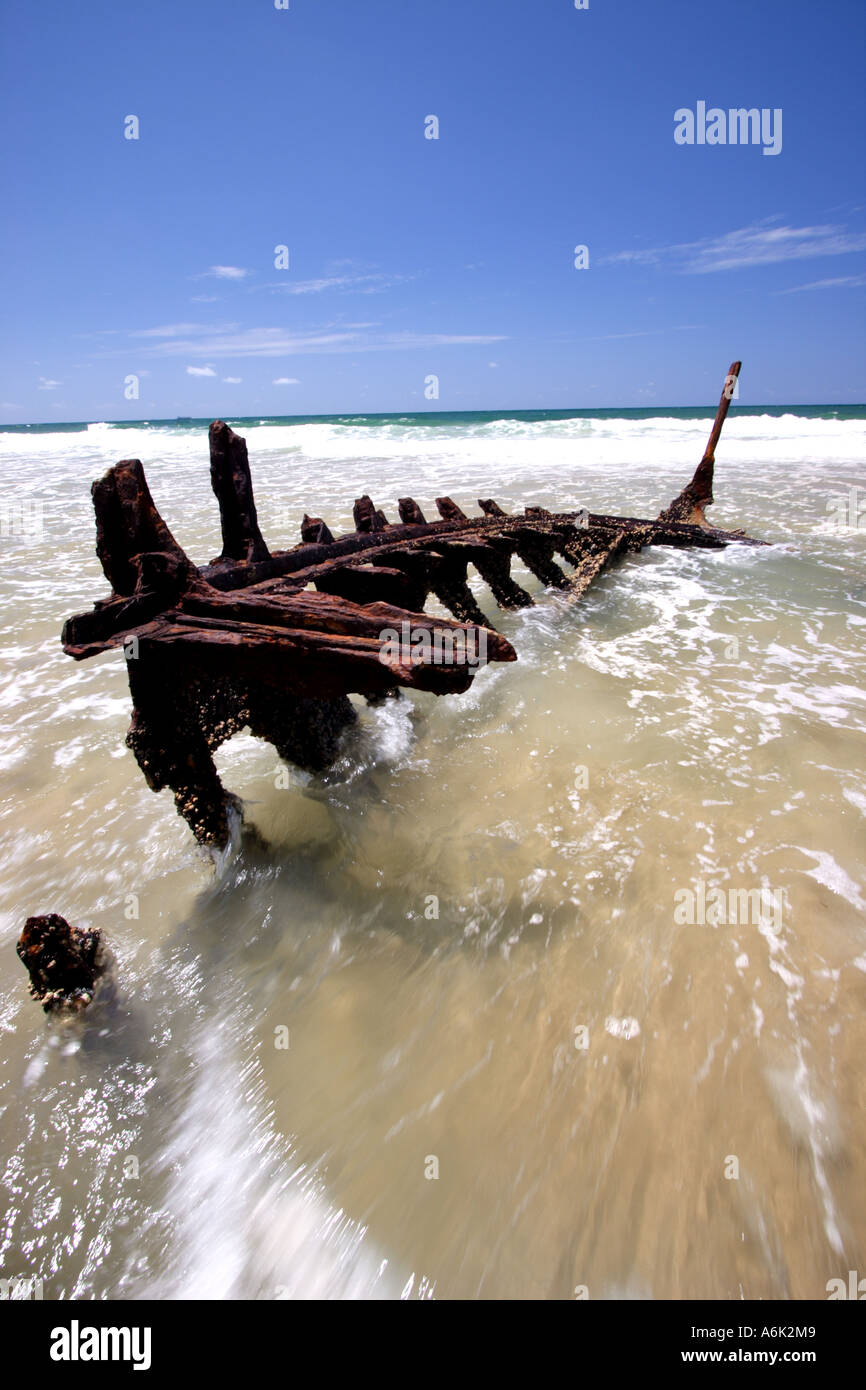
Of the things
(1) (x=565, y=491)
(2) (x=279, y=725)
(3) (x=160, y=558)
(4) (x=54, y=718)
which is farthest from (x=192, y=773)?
(1) (x=565, y=491)

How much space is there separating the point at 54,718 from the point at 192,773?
245 cm

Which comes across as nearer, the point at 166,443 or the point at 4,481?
the point at 4,481

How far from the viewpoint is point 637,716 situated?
4.30 metres

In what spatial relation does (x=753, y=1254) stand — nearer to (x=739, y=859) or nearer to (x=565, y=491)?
(x=739, y=859)

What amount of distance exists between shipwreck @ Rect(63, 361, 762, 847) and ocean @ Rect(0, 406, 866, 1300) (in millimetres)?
490

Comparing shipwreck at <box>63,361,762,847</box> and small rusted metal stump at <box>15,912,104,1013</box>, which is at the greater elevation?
shipwreck at <box>63,361,762,847</box>

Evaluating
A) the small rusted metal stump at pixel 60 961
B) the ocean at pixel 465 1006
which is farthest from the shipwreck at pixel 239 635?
the small rusted metal stump at pixel 60 961

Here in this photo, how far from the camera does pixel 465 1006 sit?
2336 mm

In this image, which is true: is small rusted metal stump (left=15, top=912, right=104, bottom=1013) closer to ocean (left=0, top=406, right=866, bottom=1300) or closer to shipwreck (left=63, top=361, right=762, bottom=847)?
ocean (left=0, top=406, right=866, bottom=1300)

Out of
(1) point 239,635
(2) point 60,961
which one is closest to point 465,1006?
(2) point 60,961

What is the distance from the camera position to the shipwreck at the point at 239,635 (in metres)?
2.07

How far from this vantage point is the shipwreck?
207 cm

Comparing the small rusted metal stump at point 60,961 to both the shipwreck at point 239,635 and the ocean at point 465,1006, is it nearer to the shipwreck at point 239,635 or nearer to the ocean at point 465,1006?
the ocean at point 465,1006

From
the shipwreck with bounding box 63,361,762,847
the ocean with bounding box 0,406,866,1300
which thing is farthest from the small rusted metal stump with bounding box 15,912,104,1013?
the shipwreck with bounding box 63,361,762,847
